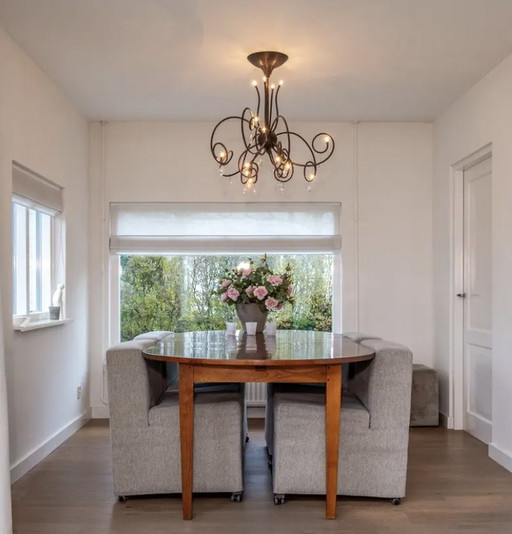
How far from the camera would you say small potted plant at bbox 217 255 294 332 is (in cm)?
392

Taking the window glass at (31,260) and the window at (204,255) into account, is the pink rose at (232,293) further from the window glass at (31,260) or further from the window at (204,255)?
the window at (204,255)

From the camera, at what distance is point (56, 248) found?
4730 mm

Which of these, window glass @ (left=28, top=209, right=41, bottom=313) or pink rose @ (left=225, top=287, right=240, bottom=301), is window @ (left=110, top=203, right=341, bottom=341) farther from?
pink rose @ (left=225, top=287, right=240, bottom=301)

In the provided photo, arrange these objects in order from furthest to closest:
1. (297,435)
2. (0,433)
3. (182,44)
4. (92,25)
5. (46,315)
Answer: (46,315) < (182,44) < (92,25) < (297,435) < (0,433)

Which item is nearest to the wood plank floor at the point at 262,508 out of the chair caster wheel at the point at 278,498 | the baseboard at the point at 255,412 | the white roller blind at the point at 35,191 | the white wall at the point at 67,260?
the chair caster wheel at the point at 278,498

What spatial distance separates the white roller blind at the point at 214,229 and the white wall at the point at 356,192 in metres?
0.08

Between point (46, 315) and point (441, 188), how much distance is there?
3.22 meters

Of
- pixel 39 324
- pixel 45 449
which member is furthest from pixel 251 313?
pixel 45 449

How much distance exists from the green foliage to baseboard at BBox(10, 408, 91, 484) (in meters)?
0.94

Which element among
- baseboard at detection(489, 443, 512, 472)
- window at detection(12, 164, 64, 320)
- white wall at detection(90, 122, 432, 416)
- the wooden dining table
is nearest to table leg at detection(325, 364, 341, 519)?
the wooden dining table

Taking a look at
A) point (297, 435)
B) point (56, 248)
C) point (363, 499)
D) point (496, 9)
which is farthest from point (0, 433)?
point (496, 9)

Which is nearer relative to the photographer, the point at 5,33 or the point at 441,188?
the point at 5,33

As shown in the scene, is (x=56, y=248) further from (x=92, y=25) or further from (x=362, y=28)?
(x=362, y=28)

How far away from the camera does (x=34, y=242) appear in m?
4.39
